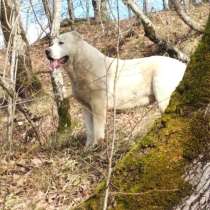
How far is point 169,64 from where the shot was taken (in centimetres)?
884

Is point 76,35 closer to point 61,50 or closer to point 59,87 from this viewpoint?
point 61,50

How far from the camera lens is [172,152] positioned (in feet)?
8.36

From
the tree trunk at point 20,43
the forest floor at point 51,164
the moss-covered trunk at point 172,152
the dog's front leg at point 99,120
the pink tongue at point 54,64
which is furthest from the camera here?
the pink tongue at point 54,64

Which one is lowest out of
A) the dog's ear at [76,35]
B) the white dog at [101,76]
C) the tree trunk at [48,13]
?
the white dog at [101,76]

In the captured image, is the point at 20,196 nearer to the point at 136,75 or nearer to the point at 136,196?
the point at 136,75

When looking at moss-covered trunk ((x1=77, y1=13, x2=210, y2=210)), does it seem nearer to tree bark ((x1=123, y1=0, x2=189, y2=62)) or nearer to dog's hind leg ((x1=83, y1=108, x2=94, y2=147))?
dog's hind leg ((x1=83, y1=108, x2=94, y2=147))

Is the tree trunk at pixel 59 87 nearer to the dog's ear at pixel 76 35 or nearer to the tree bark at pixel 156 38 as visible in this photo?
the dog's ear at pixel 76 35

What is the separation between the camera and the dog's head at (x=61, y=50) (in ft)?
28.2

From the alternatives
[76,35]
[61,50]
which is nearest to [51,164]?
[61,50]

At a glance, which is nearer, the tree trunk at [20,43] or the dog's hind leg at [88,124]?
the tree trunk at [20,43]

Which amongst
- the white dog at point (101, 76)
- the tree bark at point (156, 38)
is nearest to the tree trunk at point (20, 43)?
the white dog at point (101, 76)

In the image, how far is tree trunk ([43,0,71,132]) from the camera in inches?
322

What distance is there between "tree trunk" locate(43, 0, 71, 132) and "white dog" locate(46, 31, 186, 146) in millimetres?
192

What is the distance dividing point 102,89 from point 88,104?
1.32 ft
